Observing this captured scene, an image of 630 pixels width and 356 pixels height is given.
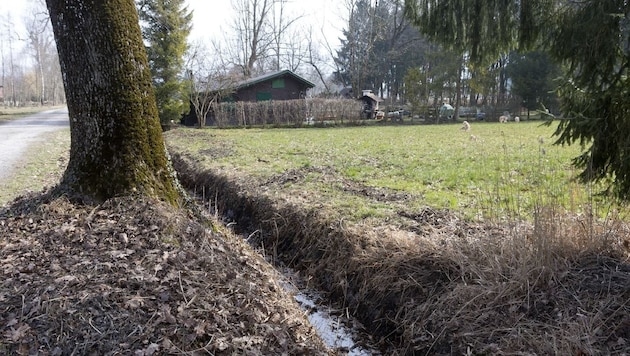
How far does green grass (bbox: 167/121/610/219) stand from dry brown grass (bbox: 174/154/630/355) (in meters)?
0.37

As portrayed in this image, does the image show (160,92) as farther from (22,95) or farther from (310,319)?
(22,95)

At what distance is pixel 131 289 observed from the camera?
330 centimetres

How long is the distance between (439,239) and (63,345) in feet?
11.7

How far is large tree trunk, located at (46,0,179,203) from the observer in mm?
4547

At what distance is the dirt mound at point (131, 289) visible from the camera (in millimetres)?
2871

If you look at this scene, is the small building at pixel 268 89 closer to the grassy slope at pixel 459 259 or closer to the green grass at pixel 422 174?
the green grass at pixel 422 174

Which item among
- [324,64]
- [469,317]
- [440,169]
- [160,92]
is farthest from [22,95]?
[469,317]

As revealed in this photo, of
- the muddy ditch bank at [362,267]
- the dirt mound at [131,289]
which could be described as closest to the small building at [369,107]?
the muddy ditch bank at [362,267]

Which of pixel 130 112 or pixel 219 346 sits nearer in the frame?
pixel 219 346

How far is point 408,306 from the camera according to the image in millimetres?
4148

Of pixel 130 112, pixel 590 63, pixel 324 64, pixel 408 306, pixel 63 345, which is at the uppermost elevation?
pixel 324 64

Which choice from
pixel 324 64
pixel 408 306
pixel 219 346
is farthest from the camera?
pixel 324 64

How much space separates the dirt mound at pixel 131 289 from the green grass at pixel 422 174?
2.40 m

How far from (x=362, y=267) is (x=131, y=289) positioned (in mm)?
2387
